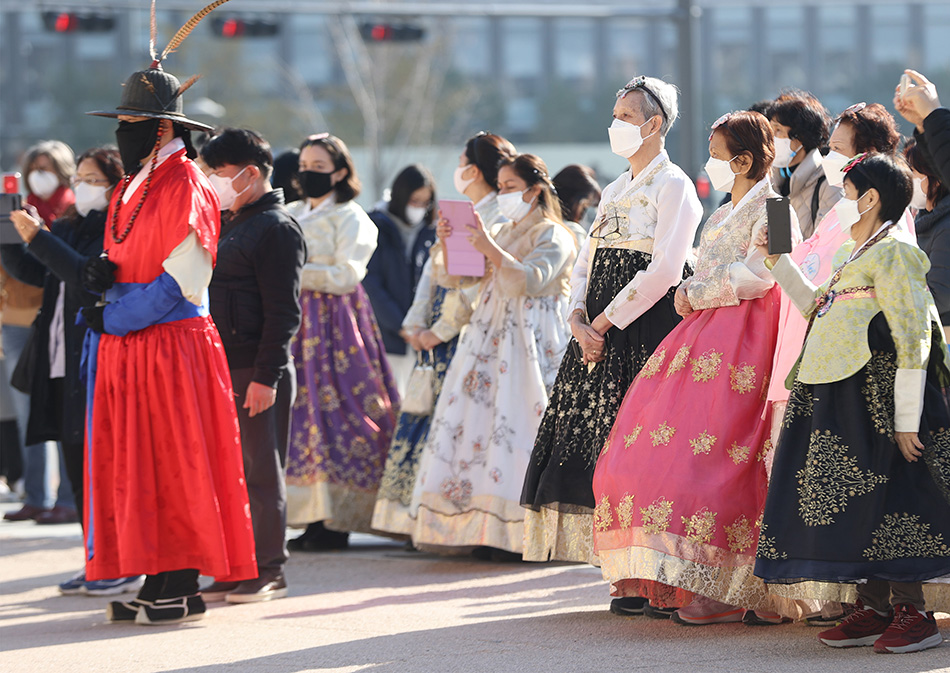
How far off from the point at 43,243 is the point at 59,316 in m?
1.37

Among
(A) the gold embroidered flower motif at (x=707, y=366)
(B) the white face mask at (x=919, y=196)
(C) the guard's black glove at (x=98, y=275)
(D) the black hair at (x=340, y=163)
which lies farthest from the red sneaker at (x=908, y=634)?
(D) the black hair at (x=340, y=163)

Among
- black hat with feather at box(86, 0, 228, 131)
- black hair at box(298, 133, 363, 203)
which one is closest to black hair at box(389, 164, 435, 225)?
black hair at box(298, 133, 363, 203)

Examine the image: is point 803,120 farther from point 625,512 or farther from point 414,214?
point 414,214

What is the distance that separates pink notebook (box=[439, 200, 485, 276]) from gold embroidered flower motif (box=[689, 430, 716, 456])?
1803mm

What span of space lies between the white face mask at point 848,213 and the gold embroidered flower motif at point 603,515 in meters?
1.21

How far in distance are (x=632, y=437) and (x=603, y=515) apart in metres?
0.29

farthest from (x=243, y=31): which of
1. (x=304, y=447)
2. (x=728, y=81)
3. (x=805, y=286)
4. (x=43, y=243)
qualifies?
(x=728, y=81)

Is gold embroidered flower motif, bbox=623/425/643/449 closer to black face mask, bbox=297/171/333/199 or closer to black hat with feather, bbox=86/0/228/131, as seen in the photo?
black hat with feather, bbox=86/0/228/131

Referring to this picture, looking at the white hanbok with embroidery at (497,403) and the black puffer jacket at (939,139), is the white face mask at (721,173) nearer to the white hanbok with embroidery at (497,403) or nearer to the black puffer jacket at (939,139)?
the black puffer jacket at (939,139)

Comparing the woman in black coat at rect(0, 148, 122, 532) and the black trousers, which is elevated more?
the woman in black coat at rect(0, 148, 122, 532)

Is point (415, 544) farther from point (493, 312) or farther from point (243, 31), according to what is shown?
point (243, 31)

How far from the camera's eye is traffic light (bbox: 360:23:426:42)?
18.3 m

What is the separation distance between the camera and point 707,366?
15.7ft

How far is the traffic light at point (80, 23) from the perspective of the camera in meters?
17.1
